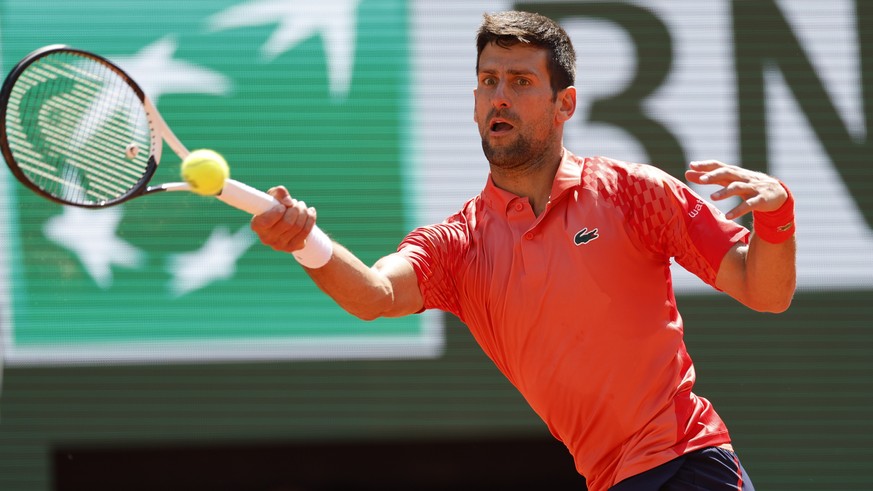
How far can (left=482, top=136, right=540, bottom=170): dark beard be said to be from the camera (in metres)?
3.60

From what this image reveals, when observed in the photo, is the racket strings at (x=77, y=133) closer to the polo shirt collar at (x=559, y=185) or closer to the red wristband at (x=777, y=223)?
the polo shirt collar at (x=559, y=185)

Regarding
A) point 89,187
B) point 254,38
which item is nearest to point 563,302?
point 89,187

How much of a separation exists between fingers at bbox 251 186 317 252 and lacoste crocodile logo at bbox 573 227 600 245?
2.90 ft

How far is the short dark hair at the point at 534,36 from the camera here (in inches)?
143

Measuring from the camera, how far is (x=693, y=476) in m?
3.32

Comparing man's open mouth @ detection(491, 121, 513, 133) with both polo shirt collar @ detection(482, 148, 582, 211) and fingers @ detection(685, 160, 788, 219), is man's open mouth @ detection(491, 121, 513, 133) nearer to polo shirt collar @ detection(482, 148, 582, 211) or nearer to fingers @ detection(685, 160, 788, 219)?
polo shirt collar @ detection(482, 148, 582, 211)

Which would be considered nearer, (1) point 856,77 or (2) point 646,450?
(2) point 646,450

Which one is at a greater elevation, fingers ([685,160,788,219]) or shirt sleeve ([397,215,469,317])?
fingers ([685,160,788,219])

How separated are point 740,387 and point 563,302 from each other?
12.3 ft

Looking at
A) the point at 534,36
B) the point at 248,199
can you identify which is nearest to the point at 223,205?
the point at 534,36

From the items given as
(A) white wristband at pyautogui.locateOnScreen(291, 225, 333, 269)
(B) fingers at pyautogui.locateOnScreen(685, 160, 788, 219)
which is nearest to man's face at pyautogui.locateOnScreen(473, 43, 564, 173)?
(B) fingers at pyautogui.locateOnScreen(685, 160, 788, 219)

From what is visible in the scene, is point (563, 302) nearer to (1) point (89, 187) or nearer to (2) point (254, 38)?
(1) point (89, 187)

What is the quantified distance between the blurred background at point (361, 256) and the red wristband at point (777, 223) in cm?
359

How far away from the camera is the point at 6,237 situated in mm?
6730
